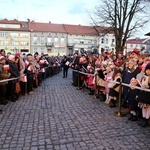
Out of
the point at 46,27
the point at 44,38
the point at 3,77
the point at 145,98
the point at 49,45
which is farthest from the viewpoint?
the point at 46,27

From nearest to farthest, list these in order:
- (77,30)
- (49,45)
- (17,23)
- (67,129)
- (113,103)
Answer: (67,129) → (113,103) → (17,23) → (49,45) → (77,30)

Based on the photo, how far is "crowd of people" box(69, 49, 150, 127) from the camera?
21.2 ft

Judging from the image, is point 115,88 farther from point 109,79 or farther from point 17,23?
point 17,23

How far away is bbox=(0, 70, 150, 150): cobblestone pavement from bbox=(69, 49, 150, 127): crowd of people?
44cm

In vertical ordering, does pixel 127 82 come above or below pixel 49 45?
below

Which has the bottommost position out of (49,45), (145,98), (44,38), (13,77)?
(145,98)

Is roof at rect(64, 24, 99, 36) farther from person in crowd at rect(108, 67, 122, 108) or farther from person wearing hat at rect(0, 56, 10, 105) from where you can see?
person in crowd at rect(108, 67, 122, 108)

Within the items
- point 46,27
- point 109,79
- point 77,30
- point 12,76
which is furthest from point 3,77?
point 77,30

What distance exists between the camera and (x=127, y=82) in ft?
25.4

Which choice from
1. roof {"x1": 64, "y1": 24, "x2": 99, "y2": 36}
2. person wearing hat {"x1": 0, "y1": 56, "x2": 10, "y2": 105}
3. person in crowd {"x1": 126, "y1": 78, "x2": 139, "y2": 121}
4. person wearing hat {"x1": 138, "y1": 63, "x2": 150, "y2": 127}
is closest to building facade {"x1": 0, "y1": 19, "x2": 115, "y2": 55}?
roof {"x1": 64, "y1": 24, "x2": 99, "y2": 36}

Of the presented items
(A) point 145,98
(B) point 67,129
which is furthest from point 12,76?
(A) point 145,98

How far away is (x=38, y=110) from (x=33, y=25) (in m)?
80.5

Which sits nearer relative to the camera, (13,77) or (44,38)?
(13,77)

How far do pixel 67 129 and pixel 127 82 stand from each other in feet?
8.88
